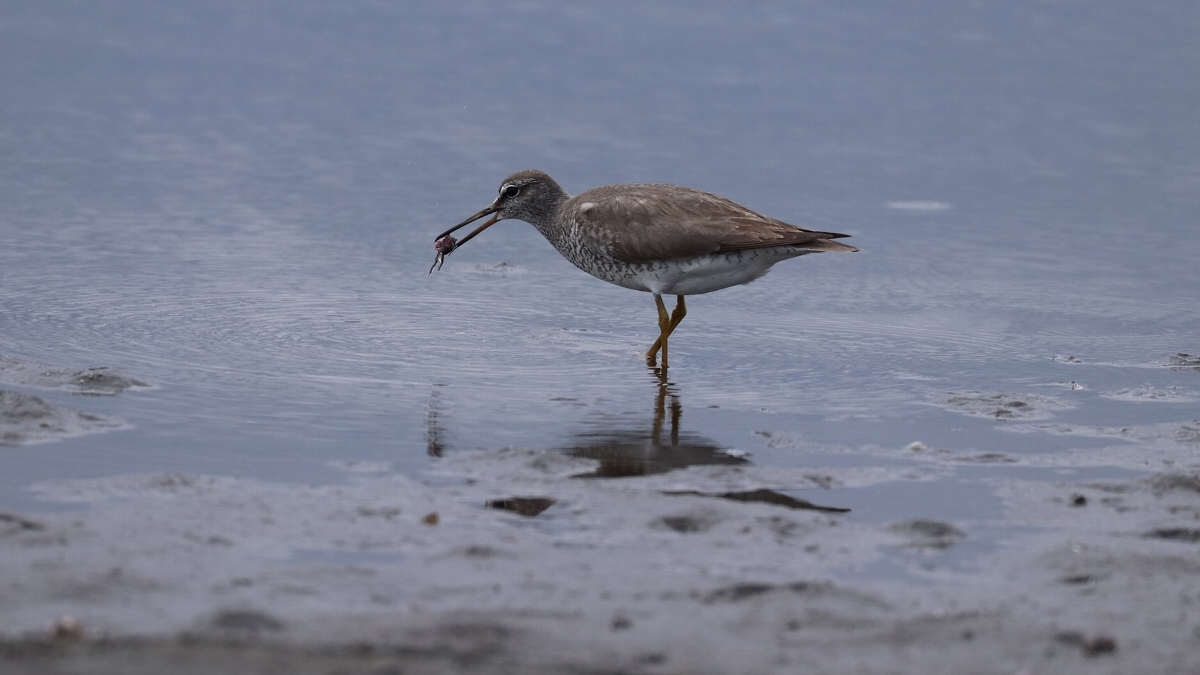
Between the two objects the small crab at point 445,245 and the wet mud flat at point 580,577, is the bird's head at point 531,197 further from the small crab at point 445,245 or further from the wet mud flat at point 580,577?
the wet mud flat at point 580,577

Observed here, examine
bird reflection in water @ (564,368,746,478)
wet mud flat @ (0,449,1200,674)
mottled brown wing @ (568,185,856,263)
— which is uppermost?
mottled brown wing @ (568,185,856,263)

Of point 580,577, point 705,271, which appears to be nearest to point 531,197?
point 705,271

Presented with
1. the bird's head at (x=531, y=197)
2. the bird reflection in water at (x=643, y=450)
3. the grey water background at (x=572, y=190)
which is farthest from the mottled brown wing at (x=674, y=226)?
the bird reflection in water at (x=643, y=450)

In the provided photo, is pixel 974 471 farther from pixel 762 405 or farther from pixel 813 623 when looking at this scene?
pixel 813 623

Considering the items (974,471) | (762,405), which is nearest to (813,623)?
(974,471)

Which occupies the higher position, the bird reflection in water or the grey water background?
the grey water background

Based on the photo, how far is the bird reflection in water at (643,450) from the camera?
23.9 feet

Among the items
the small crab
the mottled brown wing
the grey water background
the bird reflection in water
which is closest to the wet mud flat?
the bird reflection in water

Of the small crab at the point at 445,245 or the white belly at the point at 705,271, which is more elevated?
the small crab at the point at 445,245

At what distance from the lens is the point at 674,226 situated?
9.92 m

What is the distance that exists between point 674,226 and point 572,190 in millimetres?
3620

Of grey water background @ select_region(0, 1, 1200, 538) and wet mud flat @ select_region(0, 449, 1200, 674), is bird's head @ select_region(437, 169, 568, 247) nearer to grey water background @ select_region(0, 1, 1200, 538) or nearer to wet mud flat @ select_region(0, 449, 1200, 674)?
grey water background @ select_region(0, 1, 1200, 538)

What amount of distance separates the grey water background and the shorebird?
429mm

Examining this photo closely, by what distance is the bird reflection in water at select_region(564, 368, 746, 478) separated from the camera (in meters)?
7.29
